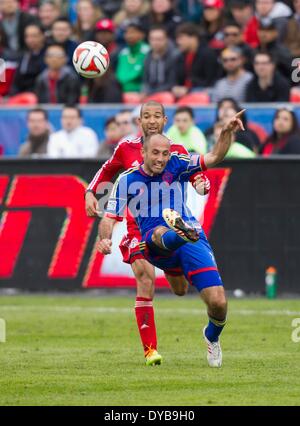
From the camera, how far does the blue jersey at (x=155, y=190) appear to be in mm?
10906

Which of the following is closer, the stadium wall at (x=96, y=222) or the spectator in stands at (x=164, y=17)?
the stadium wall at (x=96, y=222)

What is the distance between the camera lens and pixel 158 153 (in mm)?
10688

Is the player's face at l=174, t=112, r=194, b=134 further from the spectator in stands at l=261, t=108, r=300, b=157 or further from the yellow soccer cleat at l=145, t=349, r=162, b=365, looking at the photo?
the yellow soccer cleat at l=145, t=349, r=162, b=365

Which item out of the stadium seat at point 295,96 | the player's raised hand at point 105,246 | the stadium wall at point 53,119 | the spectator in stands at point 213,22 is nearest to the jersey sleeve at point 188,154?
the player's raised hand at point 105,246

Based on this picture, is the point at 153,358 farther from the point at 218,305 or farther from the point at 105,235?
the point at 105,235

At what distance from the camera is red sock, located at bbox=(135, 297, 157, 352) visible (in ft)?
36.2

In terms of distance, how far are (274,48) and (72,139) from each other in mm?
3603

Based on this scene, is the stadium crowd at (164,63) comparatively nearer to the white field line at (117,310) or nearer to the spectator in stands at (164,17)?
the spectator in stands at (164,17)

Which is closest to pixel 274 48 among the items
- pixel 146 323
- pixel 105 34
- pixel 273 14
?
pixel 273 14

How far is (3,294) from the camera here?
58.9 ft

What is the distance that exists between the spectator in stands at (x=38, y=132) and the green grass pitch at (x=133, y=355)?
2.76 metres

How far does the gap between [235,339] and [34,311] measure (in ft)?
12.4

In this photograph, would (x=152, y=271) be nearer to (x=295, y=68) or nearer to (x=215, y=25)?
(x=295, y=68)

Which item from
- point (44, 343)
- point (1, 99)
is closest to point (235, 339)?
point (44, 343)
